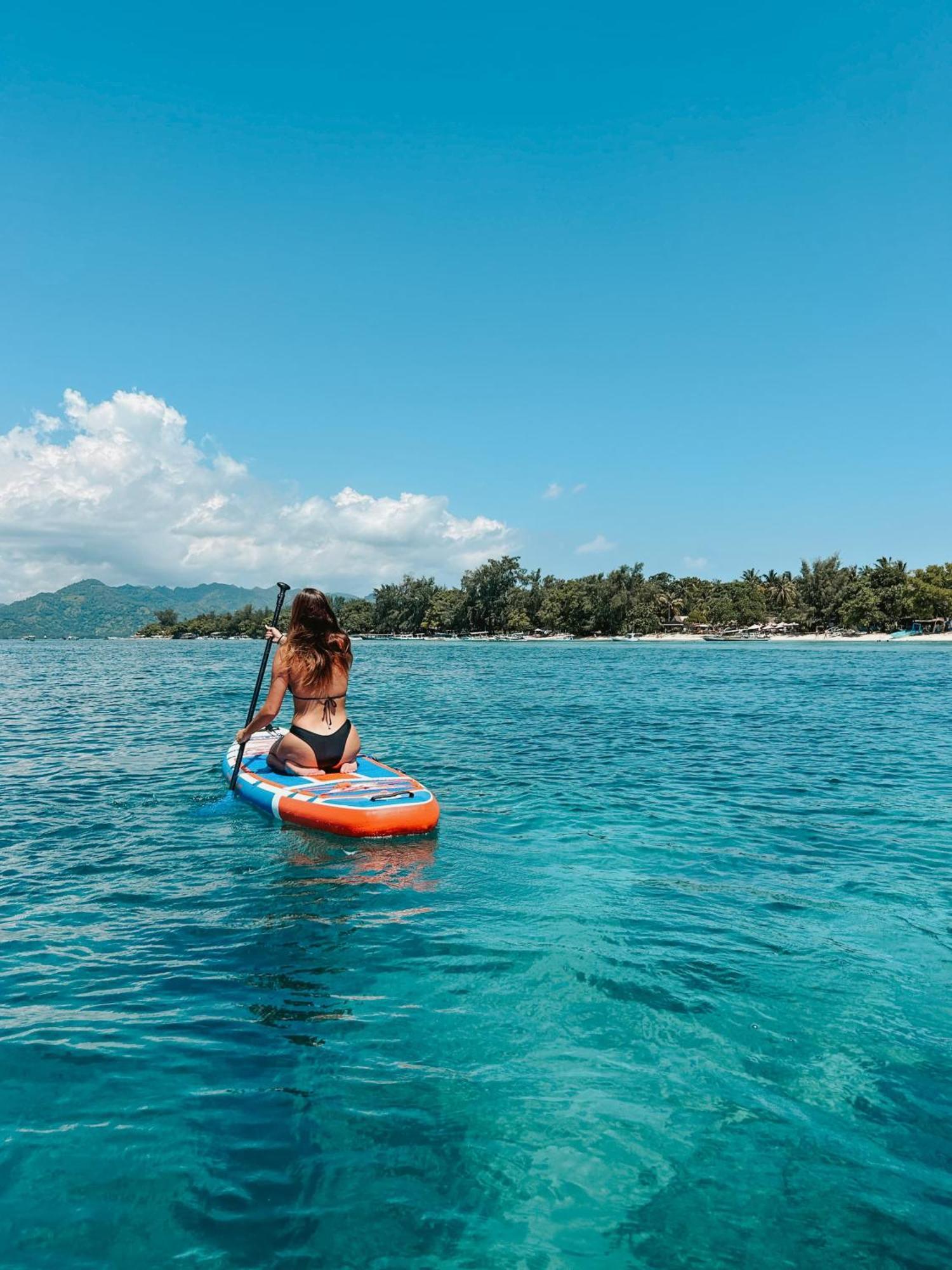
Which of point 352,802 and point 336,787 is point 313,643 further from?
point 352,802

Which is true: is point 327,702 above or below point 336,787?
above

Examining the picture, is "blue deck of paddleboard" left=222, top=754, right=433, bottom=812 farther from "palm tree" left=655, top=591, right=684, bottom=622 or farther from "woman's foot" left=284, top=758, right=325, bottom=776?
"palm tree" left=655, top=591, right=684, bottom=622

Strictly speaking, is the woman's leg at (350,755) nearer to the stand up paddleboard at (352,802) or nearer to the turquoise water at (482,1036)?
the stand up paddleboard at (352,802)

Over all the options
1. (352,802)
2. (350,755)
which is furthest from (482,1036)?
(350,755)

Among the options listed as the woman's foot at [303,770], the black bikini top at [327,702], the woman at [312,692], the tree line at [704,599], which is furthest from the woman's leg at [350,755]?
the tree line at [704,599]

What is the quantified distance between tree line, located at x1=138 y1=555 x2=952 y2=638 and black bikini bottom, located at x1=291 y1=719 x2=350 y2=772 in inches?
5700

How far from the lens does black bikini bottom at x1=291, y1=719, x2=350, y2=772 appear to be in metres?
12.0

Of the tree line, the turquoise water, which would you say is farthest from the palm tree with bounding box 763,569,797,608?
the turquoise water

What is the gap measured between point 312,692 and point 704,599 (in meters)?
186

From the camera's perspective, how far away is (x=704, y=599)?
187 metres

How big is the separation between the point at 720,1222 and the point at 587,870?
234 inches

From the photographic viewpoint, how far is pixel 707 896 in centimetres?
880

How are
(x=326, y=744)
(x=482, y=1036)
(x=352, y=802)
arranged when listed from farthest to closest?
(x=326, y=744) < (x=352, y=802) < (x=482, y=1036)

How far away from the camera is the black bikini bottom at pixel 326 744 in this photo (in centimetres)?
1202
